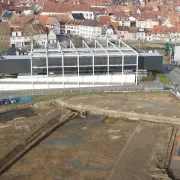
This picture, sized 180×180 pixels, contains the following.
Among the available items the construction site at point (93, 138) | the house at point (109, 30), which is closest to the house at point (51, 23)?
the house at point (109, 30)

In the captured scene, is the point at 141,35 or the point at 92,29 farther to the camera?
the point at 141,35

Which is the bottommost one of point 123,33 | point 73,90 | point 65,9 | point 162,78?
point 73,90

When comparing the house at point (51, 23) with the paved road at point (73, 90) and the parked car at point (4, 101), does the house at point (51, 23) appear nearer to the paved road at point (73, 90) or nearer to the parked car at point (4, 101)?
the paved road at point (73, 90)

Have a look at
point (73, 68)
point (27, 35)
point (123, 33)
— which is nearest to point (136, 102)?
point (73, 68)

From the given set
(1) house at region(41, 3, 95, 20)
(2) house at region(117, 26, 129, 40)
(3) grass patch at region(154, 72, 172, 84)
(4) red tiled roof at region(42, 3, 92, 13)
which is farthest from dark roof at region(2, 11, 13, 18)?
(3) grass patch at region(154, 72, 172, 84)

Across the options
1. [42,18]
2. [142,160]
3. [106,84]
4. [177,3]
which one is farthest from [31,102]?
[177,3]

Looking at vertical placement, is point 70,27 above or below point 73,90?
above

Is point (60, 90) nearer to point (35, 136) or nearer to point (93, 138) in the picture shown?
point (35, 136)
